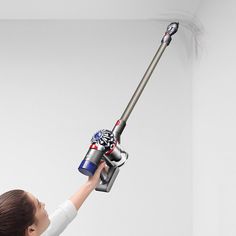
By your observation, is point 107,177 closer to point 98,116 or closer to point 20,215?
point 20,215

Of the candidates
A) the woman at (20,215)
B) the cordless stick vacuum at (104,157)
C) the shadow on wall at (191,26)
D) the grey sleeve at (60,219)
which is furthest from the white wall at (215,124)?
the woman at (20,215)

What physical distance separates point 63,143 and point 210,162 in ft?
2.48

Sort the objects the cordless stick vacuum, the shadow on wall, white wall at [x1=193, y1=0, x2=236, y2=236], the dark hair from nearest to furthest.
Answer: the dark hair, the cordless stick vacuum, white wall at [x1=193, y1=0, x2=236, y2=236], the shadow on wall

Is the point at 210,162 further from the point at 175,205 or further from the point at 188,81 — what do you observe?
the point at 188,81

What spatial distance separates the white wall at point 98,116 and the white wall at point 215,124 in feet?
0.38

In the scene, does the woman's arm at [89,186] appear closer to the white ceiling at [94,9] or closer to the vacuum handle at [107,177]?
the vacuum handle at [107,177]

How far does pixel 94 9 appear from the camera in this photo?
221 centimetres

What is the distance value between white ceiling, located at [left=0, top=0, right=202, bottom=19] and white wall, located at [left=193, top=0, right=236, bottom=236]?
15cm

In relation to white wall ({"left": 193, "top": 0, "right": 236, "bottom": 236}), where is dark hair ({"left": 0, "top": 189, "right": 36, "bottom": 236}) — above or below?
below

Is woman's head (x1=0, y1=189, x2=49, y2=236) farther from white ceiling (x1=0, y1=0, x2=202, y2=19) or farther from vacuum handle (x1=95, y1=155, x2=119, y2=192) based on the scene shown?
white ceiling (x1=0, y1=0, x2=202, y2=19)

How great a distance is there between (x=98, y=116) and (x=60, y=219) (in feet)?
2.90

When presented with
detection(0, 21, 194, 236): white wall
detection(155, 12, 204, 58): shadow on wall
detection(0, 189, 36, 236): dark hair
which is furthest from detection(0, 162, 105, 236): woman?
detection(155, 12, 204, 58): shadow on wall

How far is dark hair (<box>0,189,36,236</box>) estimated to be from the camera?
1.08m

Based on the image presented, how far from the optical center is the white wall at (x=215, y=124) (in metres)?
1.58
